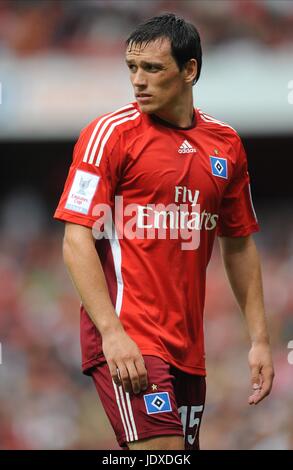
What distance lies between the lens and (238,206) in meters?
4.46

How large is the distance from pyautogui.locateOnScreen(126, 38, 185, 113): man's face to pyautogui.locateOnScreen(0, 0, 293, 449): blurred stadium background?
5459 millimetres

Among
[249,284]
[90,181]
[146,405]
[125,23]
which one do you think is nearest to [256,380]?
[249,284]

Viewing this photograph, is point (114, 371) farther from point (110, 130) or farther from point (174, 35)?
point (174, 35)

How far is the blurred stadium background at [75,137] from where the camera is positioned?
9.23 metres

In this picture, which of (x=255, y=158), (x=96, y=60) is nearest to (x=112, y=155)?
(x=96, y=60)

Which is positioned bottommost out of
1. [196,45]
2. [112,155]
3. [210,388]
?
[210,388]

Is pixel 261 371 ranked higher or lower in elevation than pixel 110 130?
lower

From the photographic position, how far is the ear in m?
4.15

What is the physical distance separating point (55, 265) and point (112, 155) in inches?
263

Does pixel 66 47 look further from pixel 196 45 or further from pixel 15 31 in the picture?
pixel 196 45

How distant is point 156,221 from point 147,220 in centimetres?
4

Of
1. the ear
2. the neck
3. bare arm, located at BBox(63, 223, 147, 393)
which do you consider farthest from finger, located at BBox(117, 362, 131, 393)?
the ear
